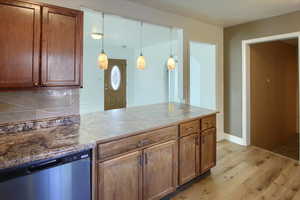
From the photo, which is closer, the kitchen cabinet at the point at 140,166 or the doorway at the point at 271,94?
the kitchen cabinet at the point at 140,166

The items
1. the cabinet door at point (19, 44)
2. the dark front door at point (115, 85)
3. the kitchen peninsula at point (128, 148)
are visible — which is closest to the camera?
the kitchen peninsula at point (128, 148)

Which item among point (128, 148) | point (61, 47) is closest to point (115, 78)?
point (61, 47)

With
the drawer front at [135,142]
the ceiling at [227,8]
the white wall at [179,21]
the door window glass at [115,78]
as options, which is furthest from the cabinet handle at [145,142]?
the door window glass at [115,78]

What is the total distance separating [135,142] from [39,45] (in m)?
1.25

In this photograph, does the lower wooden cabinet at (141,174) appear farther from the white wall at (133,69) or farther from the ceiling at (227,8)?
the white wall at (133,69)

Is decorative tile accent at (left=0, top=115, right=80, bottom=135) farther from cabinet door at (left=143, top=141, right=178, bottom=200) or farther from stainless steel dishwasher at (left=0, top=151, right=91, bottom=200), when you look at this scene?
cabinet door at (left=143, top=141, right=178, bottom=200)

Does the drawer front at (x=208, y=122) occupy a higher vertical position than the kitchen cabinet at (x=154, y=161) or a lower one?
higher

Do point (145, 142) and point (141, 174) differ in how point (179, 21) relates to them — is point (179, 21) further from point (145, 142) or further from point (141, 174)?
point (141, 174)

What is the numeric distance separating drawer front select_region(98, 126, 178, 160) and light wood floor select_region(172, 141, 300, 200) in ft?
2.74

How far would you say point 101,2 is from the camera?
8.52 feet

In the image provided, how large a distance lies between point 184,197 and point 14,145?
1886mm

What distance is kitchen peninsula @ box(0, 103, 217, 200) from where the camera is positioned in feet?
4.83

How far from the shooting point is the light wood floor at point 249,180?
7.86 feet

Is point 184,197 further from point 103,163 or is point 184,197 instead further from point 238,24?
point 238,24
